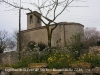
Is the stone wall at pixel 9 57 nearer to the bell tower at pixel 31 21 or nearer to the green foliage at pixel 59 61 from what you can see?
the green foliage at pixel 59 61

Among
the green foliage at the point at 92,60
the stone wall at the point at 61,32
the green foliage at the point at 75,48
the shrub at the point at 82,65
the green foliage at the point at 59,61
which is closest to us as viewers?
the shrub at the point at 82,65

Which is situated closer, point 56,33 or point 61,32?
point 61,32

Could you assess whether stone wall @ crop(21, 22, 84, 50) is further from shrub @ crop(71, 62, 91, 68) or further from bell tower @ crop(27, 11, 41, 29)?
shrub @ crop(71, 62, 91, 68)

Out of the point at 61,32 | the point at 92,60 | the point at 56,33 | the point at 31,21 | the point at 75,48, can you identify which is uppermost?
the point at 31,21

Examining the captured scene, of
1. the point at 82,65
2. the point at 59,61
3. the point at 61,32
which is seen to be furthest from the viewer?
the point at 61,32

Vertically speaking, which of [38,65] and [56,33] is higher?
[56,33]

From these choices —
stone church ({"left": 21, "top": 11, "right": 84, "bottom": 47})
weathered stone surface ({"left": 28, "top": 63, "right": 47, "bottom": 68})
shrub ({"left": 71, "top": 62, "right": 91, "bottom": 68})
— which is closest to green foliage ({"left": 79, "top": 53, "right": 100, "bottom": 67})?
shrub ({"left": 71, "top": 62, "right": 91, "bottom": 68})

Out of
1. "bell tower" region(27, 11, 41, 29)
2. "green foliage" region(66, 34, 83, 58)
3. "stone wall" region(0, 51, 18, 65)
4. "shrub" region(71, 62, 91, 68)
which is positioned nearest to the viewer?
"shrub" region(71, 62, 91, 68)

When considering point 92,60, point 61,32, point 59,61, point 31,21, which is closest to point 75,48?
point 59,61

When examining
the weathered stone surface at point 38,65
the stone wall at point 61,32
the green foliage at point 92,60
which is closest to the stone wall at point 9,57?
the stone wall at point 61,32

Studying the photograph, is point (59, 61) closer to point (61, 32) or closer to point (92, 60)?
point (92, 60)

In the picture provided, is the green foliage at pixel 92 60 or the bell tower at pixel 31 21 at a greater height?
the bell tower at pixel 31 21

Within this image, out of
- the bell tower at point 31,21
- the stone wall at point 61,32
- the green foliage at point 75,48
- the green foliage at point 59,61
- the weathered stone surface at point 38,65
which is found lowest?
the weathered stone surface at point 38,65

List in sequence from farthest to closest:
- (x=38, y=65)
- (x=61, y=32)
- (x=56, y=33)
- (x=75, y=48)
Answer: (x=56, y=33) < (x=61, y=32) < (x=75, y=48) < (x=38, y=65)
